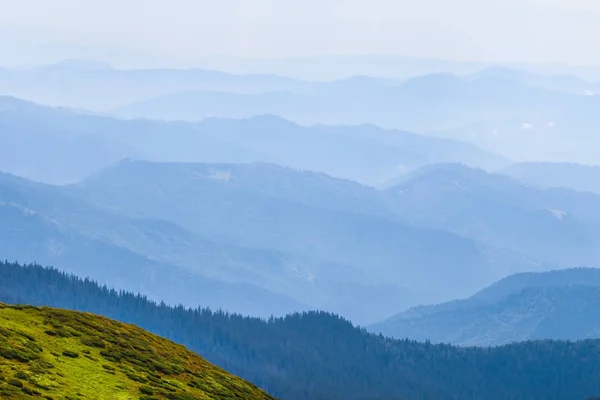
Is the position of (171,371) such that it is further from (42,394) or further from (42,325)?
(42,394)

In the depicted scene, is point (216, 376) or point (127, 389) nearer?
point (127, 389)

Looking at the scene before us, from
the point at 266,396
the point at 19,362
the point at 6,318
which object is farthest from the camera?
the point at 266,396

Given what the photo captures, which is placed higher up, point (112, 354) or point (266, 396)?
point (112, 354)

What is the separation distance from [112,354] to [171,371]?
7.06 m

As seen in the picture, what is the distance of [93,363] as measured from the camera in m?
85.2

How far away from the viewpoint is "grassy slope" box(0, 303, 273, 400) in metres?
74.8

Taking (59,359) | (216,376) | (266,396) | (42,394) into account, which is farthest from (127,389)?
(266,396)

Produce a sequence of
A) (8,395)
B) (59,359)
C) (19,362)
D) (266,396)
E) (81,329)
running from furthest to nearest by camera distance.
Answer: (266,396) → (81,329) → (59,359) → (19,362) → (8,395)

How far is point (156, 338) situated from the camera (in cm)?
10919

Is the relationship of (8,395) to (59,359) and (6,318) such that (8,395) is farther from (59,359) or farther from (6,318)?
(6,318)

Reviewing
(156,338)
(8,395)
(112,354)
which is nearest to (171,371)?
(112,354)

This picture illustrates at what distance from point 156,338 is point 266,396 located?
11828mm

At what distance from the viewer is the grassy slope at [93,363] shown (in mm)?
74812

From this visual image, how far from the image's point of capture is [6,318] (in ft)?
288
